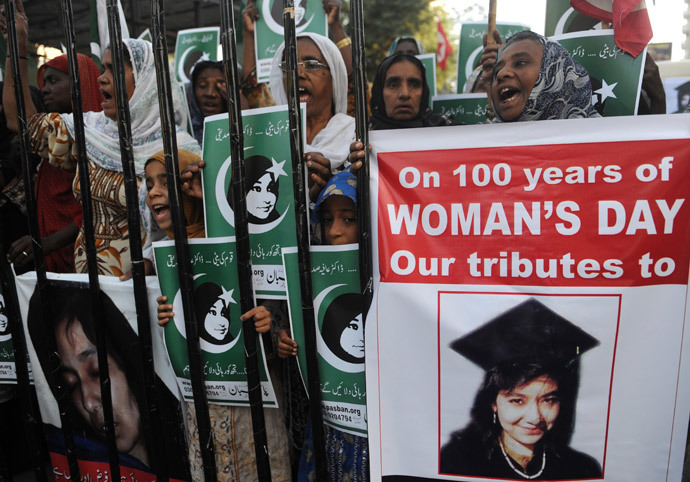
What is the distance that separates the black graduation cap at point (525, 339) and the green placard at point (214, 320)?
0.66 metres

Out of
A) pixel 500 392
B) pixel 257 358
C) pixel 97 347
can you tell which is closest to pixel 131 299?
pixel 97 347

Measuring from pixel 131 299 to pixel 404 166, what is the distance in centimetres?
107

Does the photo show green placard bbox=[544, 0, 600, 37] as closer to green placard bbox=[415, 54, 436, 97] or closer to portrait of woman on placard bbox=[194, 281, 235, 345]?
green placard bbox=[415, 54, 436, 97]

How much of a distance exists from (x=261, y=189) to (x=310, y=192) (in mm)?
260

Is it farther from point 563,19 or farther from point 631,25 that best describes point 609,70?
point 563,19

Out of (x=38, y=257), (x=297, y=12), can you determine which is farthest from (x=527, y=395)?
(x=297, y=12)

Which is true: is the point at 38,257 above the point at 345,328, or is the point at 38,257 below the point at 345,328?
above

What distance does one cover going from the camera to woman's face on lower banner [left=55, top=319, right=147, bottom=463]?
196 cm

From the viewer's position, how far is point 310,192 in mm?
1866

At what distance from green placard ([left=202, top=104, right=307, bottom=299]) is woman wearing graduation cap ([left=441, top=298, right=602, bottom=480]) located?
0.60m

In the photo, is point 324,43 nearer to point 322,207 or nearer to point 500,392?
point 322,207

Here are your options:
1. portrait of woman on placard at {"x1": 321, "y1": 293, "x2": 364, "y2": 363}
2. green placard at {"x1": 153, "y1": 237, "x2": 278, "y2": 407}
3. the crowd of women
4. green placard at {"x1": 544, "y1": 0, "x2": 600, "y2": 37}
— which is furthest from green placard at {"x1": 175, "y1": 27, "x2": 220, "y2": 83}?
portrait of woman on placard at {"x1": 321, "y1": 293, "x2": 364, "y2": 363}

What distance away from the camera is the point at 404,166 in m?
1.47

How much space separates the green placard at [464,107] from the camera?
2.95m
